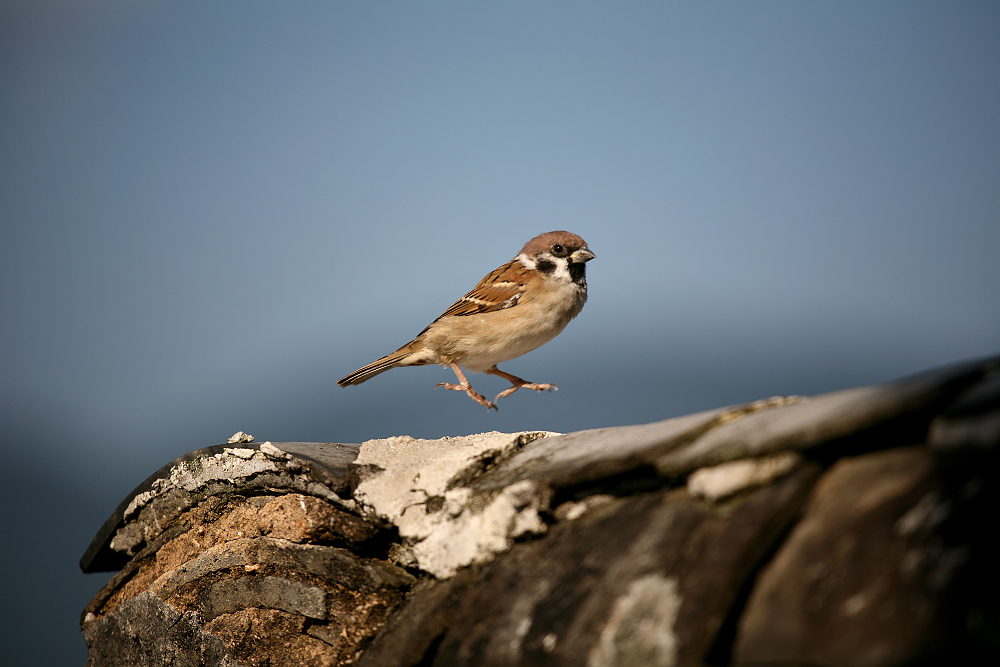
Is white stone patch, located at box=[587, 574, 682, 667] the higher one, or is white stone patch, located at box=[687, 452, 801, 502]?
white stone patch, located at box=[687, 452, 801, 502]

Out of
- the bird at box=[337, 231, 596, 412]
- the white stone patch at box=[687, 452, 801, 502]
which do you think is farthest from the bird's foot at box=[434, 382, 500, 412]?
the white stone patch at box=[687, 452, 801, 502]

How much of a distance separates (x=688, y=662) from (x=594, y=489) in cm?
67

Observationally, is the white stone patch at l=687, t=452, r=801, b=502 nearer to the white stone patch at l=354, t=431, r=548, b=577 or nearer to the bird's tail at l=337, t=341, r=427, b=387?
the white stone patch at l=354, t=431, r=548, b=577

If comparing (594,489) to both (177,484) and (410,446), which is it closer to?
(410,446)

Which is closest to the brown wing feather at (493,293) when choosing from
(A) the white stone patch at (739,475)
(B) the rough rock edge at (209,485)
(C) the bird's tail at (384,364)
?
(C) the bird's tail at (384,364)

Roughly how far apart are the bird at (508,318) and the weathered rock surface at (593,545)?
162 cm

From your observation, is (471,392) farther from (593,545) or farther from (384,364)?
(593,545)

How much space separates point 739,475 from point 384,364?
357 centimetres

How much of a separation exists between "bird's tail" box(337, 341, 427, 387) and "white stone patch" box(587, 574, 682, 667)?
3.54 m

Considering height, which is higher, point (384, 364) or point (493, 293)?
point (493, 293)

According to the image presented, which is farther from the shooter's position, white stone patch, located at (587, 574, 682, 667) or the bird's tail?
the bird's tail

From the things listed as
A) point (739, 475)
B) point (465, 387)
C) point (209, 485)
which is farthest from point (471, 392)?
point (739, 475)

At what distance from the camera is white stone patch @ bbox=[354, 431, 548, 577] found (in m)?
2.00

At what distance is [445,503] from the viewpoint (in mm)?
2271
